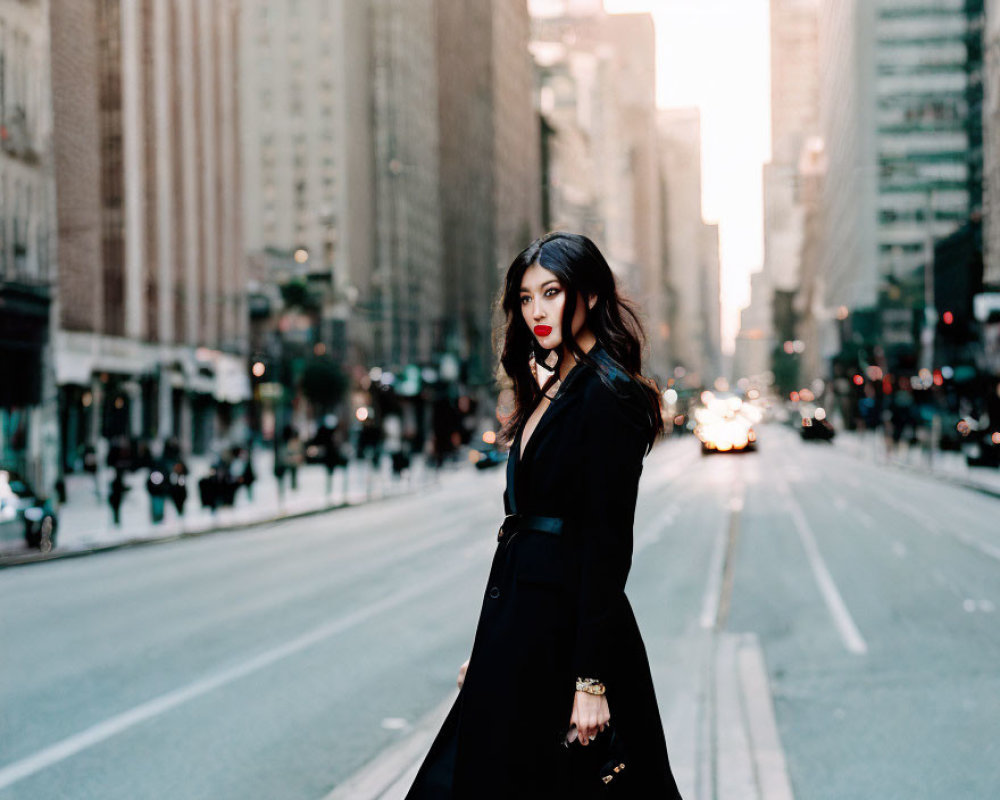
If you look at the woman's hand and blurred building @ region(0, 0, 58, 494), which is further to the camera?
blurred building @ region(0, 0, 58, 494)

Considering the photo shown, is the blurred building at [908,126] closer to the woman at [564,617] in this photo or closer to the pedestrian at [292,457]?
the pedestrian at [292,457]

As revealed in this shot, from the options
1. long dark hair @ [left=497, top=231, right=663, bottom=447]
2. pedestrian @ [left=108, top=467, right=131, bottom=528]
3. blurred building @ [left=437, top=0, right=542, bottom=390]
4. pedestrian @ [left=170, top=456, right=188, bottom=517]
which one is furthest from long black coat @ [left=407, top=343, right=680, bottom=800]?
blurred building @ [left=437, top=0, right=542, bottom=390]

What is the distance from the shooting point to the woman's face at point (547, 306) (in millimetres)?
3811

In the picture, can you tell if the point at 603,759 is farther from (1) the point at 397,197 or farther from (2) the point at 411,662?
(1) the point at 397,197

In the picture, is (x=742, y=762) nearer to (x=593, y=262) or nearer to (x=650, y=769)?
(x=650, y=769)

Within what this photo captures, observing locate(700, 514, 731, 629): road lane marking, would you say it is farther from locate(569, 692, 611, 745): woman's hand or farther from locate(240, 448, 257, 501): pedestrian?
locate(240, 448, 257, 501): pedestrian

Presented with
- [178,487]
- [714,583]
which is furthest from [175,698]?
[178,487]


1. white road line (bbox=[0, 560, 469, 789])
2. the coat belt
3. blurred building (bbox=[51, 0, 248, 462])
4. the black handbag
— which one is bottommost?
white road line (bbox=[0, 560, 469, 789])

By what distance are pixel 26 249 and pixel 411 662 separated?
98.7ft

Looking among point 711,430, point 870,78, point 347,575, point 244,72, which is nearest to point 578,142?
point 870,78

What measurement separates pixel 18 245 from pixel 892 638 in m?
30.5

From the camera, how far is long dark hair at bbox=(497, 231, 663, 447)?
3777 mm

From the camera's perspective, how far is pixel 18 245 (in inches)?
1458

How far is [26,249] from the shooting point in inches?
1486
